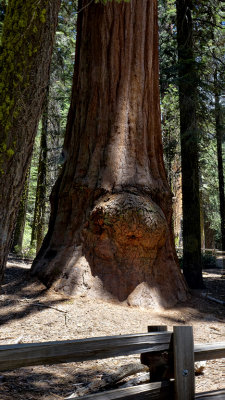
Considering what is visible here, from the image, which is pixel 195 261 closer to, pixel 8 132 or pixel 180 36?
pixel 180 36

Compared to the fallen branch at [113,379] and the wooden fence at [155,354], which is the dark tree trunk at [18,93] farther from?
the fallen branch at [113,379]

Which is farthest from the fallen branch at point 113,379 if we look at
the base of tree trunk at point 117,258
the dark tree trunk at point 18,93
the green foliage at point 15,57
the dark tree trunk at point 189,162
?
the dark tree trunk at point 189,162

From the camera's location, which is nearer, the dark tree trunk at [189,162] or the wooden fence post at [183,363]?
the wooden fence post at [183,363]

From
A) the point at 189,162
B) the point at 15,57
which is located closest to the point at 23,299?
the point at 15,57

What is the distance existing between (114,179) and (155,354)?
165 inches

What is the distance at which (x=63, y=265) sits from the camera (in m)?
6.86

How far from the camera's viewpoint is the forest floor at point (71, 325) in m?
3.99

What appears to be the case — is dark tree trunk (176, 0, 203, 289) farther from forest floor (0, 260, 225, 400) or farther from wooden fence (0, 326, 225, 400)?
wooden fence (0, 326, 225, 400)

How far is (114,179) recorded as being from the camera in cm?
721

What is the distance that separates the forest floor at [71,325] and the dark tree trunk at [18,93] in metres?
1.56

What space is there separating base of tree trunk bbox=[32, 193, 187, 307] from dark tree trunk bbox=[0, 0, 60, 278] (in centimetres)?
352

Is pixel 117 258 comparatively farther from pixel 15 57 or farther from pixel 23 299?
pixel 15 57

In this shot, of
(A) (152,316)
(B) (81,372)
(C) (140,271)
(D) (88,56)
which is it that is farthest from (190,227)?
(B) (81,372)

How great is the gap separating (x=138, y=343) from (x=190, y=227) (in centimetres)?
703
